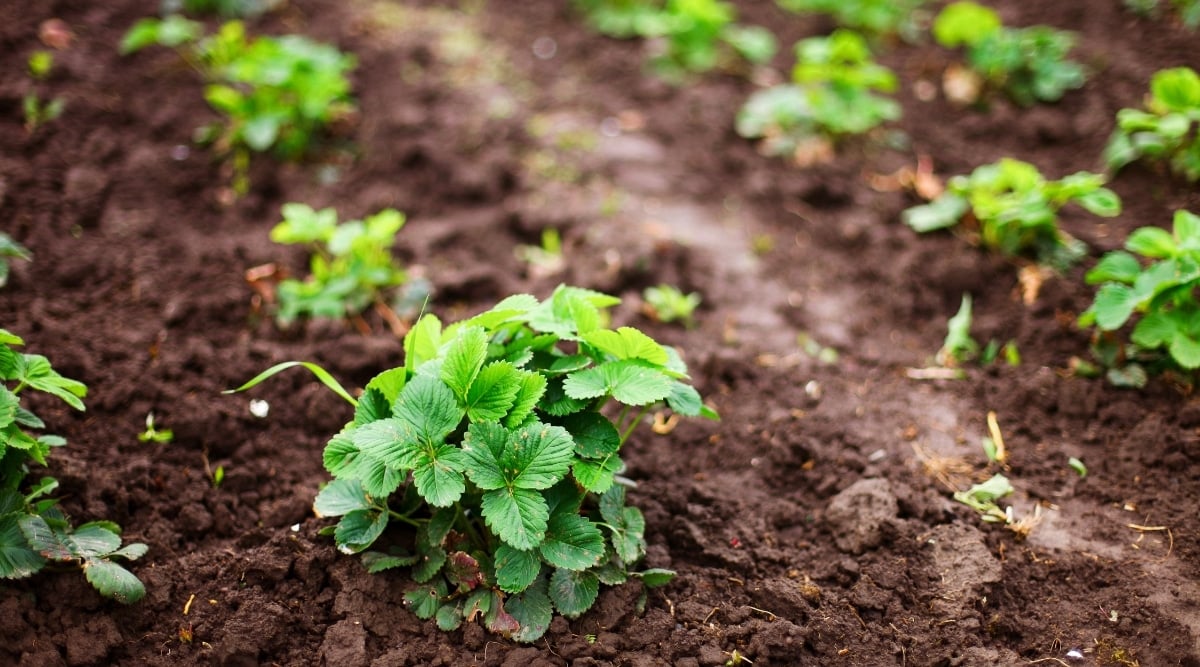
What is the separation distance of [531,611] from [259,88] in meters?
2.60

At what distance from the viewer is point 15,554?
203 cm

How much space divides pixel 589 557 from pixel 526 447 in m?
0.31

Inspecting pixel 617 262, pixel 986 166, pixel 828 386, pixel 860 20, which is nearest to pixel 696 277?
pixel 617 262

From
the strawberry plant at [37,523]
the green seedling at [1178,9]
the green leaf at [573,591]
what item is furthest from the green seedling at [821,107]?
the strawberry plant at [37,523]

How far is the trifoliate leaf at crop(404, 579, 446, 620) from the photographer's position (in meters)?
2.13

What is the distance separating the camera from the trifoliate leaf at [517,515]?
1.89 meters

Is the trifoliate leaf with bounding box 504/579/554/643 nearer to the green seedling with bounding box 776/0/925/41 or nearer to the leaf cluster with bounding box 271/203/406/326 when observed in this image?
the leaf cluster with bounding box 271/203/406/326

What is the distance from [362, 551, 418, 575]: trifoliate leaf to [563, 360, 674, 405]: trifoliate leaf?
24.5 inches

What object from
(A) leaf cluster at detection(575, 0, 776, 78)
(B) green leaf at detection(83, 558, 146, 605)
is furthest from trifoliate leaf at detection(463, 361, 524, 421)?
(A) leaf cluster at detection(575, 0, 776, 78)

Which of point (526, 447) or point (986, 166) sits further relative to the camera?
point (986, 166)

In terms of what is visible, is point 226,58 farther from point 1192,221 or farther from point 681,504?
point 1192,221

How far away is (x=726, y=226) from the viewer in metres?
3.68

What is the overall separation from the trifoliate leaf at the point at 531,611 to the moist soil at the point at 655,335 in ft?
0.19

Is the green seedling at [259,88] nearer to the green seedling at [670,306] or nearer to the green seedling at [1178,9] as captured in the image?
the green seedling at [670,306]
